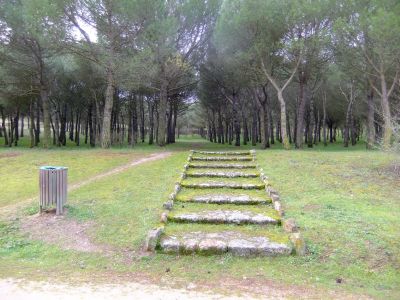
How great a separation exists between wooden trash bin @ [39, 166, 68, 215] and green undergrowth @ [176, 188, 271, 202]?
2478 mm

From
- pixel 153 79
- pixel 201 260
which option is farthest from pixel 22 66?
pixel 201 260

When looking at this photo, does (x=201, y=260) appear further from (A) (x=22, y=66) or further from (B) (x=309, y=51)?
(A) (x=22, y=66)

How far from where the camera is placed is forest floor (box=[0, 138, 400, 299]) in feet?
16.1

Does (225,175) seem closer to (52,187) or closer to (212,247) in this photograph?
(52,187)

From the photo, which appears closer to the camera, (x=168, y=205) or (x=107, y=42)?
(x=168, y=205)

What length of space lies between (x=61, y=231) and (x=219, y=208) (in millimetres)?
3108

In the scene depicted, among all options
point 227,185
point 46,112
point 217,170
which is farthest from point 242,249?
point 46,112

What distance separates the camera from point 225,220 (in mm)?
7148

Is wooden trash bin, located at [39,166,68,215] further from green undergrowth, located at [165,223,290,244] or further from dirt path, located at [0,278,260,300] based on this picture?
dirt path, located at [0,278,260,300]

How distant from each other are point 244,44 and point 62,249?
1820 centimetres

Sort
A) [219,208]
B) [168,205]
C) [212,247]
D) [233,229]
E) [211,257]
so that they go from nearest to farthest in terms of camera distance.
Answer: [211,257] < [212,247] < [233,229] < [168,205] < [219,208]

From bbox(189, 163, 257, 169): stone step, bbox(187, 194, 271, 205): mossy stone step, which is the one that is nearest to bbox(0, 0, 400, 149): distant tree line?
bbox(189, 163, 257, 169): stone step

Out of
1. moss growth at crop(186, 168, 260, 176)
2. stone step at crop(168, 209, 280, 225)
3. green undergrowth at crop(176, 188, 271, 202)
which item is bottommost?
stone step at crop(168, 209, 280, 225)

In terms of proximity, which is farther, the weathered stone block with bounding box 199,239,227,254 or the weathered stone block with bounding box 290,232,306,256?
the weathered stone block with bounding box 199,239,227,254
